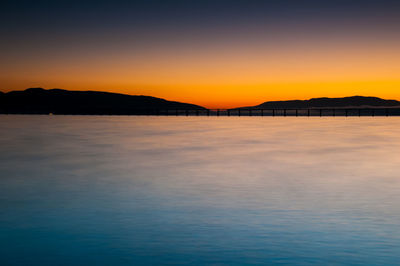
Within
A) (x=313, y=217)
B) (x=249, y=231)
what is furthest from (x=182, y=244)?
(x=313, y=217)

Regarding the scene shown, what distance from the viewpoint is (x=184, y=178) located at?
13352 millimetres

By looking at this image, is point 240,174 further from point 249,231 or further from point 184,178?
point 249,231

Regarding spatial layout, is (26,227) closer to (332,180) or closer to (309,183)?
(309,183)

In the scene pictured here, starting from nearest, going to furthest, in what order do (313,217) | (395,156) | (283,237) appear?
(283,237)
(313,217)
(395,156)

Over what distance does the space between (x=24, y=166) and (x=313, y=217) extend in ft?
36.3

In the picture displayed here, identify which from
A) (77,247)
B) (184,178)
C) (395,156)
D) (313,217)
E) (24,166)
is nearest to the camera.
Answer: (77,247)

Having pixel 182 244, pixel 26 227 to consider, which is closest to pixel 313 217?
pixel 182 244

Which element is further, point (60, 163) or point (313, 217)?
point (60, 163)

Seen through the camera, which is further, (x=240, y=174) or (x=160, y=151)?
(x=160, y=151)

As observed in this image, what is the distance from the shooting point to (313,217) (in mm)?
8305

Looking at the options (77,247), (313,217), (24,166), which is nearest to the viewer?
(77,247)

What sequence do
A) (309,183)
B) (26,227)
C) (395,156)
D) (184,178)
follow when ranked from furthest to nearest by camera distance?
(395,156) → (184,178) → (309,183) → (26,227)

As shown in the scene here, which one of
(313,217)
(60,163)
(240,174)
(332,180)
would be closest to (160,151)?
(60,163)

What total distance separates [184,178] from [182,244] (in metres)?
6.63
